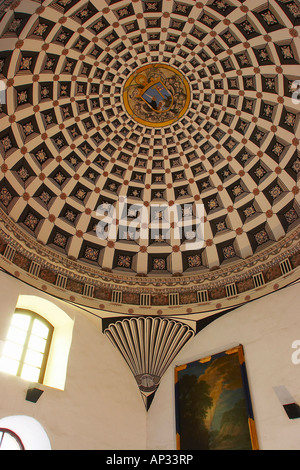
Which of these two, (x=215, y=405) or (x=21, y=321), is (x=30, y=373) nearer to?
(x=21, y=321)

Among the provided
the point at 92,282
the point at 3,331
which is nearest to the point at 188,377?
the point at 92,282

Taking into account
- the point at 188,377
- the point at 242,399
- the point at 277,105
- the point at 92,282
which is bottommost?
the point at 242,399

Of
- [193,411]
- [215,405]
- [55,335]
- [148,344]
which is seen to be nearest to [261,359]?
[215,405]

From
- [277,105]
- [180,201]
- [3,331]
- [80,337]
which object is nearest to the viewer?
[3,331]

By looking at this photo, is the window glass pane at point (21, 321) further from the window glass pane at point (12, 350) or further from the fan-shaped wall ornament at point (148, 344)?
the fan-shaped wall ornament at point (148, 344)

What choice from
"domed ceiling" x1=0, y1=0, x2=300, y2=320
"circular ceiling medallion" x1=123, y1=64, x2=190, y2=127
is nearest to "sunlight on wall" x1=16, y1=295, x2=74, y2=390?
"domed ceiling" x1=0, y1=0, x2=300, y2=320

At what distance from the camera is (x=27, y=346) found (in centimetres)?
1205

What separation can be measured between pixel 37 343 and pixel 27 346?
42 cm

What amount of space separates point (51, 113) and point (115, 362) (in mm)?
9243

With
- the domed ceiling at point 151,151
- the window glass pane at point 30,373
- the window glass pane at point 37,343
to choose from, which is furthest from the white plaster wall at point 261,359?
the window glass pane at point 37,343

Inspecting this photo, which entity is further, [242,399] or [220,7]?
[220,7]

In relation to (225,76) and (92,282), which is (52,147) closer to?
(92,282)

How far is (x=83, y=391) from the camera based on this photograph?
12055 millimetres

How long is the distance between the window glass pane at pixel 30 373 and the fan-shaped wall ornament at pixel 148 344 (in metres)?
2.77
